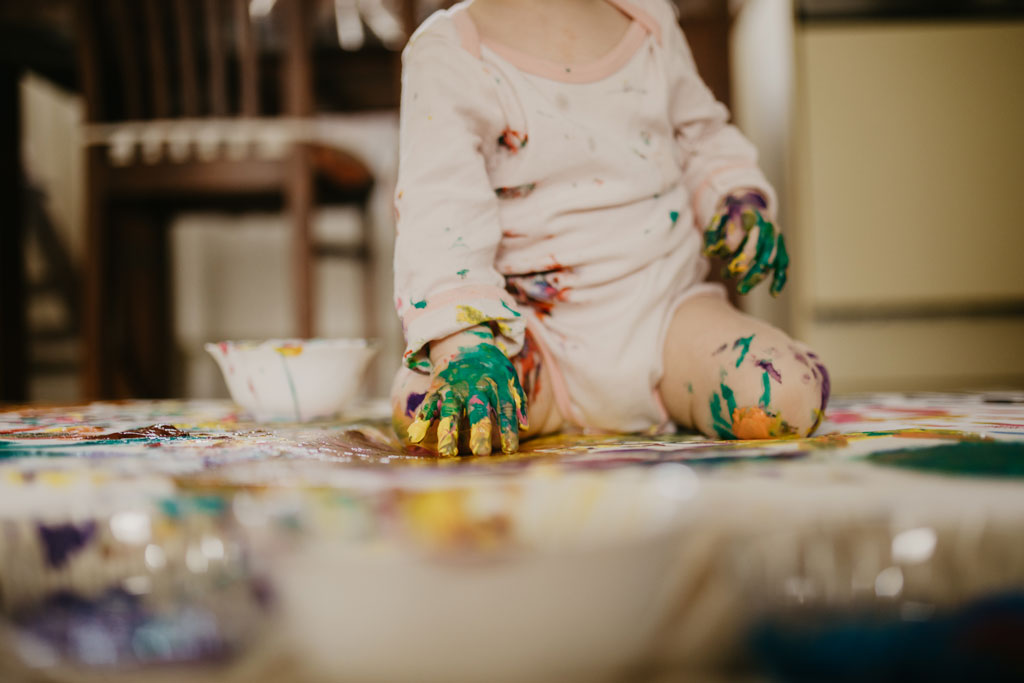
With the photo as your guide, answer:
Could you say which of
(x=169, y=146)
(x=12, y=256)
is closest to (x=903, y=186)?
(x=169, y=146)

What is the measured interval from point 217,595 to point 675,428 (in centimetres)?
48

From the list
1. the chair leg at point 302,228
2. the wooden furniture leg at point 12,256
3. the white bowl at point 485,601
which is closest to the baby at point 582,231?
the white bowl at point 485,601

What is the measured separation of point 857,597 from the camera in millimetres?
327

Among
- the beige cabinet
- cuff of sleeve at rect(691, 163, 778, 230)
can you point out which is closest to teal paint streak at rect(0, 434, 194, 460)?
cuff of sleeve at rect(691, 163, 778, 230)

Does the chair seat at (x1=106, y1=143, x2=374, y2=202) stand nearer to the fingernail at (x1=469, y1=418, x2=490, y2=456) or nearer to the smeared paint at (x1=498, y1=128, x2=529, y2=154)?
the smeared paint at (x1=498, y1=128, x2=529, y2=154)

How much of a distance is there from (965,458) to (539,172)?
0.43m

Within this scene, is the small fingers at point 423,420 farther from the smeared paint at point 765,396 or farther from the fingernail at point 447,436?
the smeared paint at point 765,396

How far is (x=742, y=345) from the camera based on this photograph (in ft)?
1.96

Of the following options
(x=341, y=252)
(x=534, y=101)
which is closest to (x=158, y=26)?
(x=341, y=252)

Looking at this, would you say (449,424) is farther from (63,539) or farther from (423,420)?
(63,539)

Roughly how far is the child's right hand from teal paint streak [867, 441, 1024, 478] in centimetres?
24

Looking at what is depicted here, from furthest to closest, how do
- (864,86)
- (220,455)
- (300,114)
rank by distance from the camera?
Result: (864,86) → (300,114) → (220,455)

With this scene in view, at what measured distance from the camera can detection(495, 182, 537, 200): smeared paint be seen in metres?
0.69

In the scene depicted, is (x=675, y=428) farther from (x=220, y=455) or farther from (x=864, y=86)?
(x=864, y=86)
